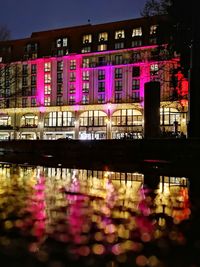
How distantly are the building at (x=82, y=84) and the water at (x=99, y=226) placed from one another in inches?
2543

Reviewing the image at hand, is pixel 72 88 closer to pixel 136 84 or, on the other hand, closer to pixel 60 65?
pixel 60 65

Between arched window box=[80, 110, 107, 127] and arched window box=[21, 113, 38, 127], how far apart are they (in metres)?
10.9

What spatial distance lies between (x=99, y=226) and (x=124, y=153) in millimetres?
13702

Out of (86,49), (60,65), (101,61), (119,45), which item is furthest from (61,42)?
(119,45)

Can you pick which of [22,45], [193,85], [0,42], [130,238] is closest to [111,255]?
[130,238]

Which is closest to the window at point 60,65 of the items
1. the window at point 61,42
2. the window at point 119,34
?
the window at point 61,42

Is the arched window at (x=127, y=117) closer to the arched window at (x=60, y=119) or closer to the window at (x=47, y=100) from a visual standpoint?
the arched window at (x=60, y=119)

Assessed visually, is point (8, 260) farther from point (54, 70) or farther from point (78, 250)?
point (54, 70)

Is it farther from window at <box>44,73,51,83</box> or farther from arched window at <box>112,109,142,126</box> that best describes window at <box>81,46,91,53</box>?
arched window at <box>112,109,142,126</box>

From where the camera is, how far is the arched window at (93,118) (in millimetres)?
79562

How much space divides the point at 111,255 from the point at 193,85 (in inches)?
589

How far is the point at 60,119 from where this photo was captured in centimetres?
8388

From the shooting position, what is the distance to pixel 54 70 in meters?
85.2

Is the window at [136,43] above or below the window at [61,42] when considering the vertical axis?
below
